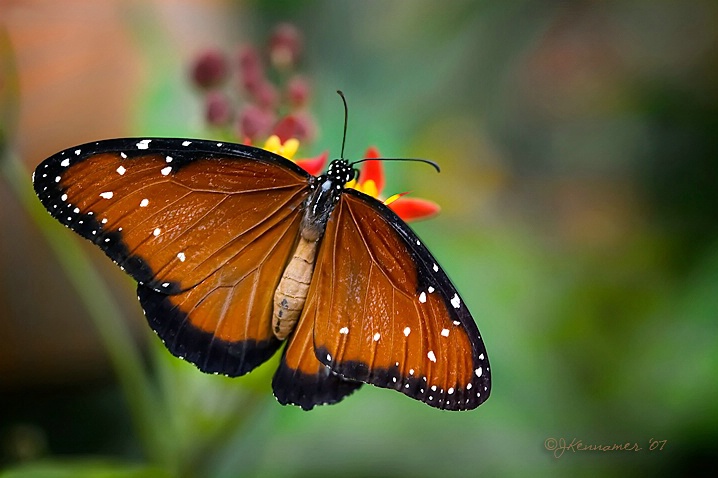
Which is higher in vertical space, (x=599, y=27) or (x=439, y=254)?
(x=599, y=27)

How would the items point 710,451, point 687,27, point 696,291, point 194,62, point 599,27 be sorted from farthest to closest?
point 599,27, point 687,27, point 696,291, point 710,451, point 194,62

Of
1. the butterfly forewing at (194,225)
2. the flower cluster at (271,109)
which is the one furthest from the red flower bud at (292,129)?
the butterfly forewing at (194,225)

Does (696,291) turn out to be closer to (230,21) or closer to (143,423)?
Answer: (143,423)

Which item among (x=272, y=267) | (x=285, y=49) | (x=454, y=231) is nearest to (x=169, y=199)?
(x=272, y=267)

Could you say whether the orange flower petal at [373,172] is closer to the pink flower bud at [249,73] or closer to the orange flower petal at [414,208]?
the orange flower petal at [414,208]

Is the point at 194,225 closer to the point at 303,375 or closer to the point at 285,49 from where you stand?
the point at 303,375

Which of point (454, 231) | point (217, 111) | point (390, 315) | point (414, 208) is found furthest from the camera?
point (454, 231)

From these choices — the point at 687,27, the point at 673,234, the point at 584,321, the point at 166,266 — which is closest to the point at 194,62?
the point at 166,266
